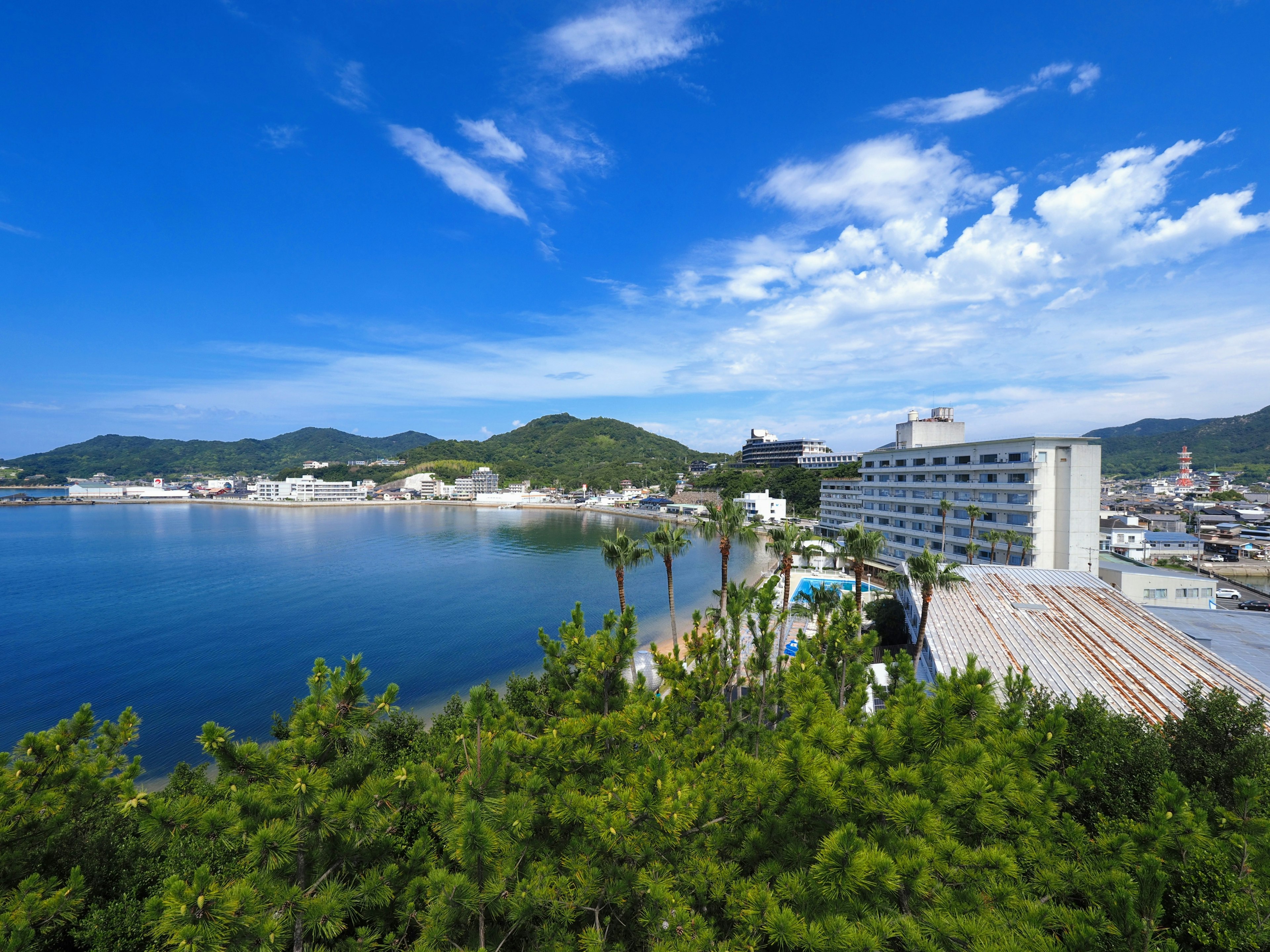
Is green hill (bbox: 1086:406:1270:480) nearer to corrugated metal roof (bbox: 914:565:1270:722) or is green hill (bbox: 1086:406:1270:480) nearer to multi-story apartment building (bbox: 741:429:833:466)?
multi-story apartment building (bbox: 741:429:833:466)

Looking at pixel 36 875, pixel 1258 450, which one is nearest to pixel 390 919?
Answer: pixel 36 875

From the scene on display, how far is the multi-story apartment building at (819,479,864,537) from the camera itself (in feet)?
192

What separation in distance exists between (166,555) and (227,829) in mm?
77326

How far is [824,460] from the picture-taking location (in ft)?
405

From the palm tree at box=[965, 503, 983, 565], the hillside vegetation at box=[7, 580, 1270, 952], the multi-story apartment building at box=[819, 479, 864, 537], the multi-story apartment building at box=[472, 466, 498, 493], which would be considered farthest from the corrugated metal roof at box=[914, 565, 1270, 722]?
the multi-story apartment building at box=[472, 466, 498, 493]

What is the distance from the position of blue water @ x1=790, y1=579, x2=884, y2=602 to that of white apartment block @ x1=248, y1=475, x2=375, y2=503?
148 meters

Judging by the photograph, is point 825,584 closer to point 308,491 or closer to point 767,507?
point 767,507

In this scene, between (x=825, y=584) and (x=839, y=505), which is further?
(x=839, y=505)

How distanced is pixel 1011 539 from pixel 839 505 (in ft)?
100

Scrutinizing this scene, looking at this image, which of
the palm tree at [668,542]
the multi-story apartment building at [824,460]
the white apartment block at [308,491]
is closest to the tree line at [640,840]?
the palm tree at [668,542]

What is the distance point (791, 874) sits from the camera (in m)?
4.07

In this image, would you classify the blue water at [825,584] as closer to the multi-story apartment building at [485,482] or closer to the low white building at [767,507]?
the low white building at [767,507]

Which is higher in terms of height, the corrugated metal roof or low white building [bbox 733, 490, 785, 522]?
the corrugated metal roof

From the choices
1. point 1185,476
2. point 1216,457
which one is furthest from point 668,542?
point 1216,457
